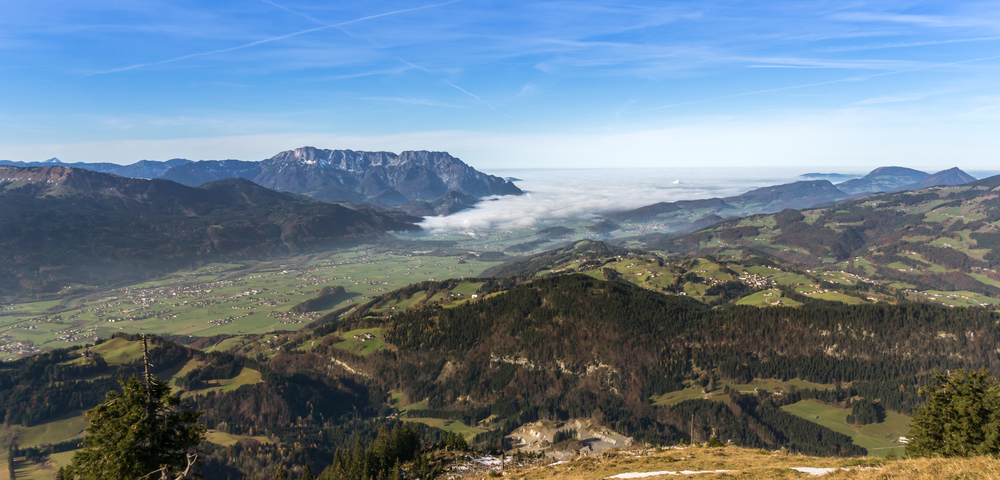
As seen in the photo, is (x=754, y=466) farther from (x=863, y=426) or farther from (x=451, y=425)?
(x=863, y=426)

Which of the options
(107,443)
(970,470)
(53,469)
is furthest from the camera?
(53,469)

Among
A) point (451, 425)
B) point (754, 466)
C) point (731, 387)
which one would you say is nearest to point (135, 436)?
point (754, 466)

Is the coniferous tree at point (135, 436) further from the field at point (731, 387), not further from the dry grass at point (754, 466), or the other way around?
the field at point (731, 387)

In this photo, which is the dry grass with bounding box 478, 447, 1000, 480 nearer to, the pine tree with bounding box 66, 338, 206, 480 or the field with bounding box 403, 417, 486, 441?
the pine tree with bounding box 66, 338, 206, 480

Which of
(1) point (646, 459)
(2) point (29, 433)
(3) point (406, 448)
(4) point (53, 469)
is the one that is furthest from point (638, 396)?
(2) point (29, 433)

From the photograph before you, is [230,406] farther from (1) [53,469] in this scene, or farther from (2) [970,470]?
(2) [970,470]

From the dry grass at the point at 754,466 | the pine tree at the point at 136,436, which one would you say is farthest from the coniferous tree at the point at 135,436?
the dry grass at the point at 754,466
